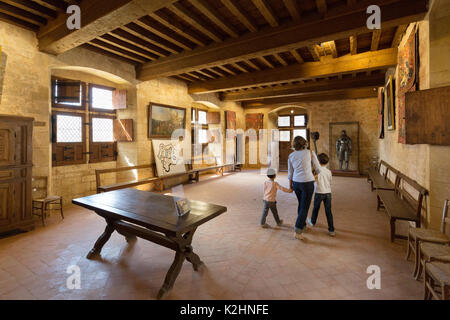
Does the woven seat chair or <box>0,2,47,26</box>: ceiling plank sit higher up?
<box>0,2,47,26</box>: ceiling plank

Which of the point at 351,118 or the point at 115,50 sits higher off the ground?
the point at 115,50

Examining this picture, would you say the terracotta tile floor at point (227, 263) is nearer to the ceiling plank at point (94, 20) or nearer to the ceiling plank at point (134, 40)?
the ceiling plank at point (94, 20)

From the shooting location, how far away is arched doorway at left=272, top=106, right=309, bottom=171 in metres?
11.6

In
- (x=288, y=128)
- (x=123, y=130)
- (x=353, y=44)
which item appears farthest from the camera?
(x=288, y=128)

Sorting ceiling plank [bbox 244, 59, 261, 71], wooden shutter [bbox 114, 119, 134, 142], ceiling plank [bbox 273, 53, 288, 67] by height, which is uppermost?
ceiling plank [bbox 244, 59, 261, 71]

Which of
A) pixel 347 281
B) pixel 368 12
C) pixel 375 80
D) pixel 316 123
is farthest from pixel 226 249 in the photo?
pixel 316 123

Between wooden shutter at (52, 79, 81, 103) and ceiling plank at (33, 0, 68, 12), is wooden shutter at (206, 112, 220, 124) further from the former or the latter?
ceiling plank at (33, 0, 68, 12)

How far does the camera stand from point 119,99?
20.8 feet

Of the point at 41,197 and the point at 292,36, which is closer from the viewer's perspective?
the point at 292,36

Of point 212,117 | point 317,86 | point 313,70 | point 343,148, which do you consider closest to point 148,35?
point 313,70

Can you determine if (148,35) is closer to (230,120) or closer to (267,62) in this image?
(267,62)

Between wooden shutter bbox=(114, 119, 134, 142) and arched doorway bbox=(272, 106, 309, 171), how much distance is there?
778 cm

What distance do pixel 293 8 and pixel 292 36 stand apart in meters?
0.51

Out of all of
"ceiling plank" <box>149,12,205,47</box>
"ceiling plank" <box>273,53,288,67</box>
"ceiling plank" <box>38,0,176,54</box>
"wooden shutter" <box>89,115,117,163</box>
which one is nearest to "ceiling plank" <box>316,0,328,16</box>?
"ceiling plank" <box>273,53,288,67</box>
